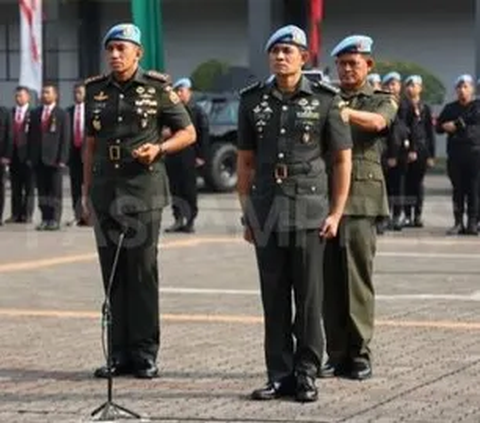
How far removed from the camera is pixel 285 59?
8391 millimetres

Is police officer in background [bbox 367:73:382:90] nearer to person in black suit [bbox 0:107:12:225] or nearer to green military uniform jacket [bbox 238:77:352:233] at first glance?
green military uniform jacket [bbox 238:77:352:233]

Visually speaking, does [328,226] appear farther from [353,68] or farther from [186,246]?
[186,246]

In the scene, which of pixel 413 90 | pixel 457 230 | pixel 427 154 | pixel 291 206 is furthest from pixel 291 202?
pixel 427 154

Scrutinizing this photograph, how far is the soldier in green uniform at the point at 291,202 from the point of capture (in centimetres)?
844

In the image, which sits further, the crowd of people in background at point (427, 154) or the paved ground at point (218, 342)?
the crowd of people in background at point (427, 154)

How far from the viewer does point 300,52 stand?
8430 mm

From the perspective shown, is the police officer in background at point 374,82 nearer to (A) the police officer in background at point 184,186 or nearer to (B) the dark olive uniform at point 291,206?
(B) the dark olive uniform at point 291,206

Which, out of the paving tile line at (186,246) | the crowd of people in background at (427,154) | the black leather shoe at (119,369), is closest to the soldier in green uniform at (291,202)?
the black leather shoe at (119,369)

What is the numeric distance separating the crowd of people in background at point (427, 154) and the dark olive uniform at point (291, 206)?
381 inches

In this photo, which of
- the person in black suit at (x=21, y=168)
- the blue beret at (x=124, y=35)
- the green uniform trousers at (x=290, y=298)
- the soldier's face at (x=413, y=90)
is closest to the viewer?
the green uniform trousers at (x=290, y=298)

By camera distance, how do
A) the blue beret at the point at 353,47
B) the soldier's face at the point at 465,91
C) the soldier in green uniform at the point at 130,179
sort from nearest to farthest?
the blue beret at the point at 353,47, the soldier in green uniform at the point at 130,179, the soldier's face at the point at 465,91

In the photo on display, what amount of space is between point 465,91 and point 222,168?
9.75 metres

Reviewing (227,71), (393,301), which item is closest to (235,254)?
(393,301)

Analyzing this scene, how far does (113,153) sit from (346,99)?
4.77 feet
